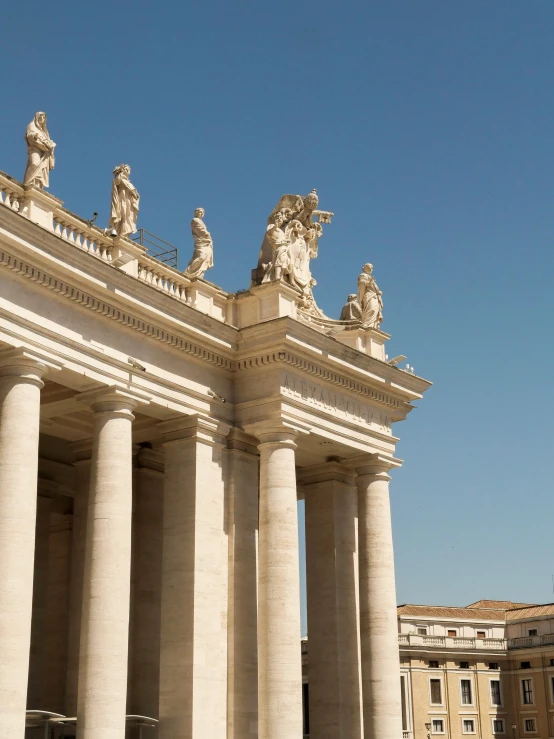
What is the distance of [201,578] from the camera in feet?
115

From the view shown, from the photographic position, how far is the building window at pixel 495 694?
365 ft

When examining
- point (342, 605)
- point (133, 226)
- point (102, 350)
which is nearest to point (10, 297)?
point (102, 350)

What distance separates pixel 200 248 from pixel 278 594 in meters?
12.6

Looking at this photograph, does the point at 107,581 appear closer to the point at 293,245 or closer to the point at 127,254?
the point at 127,254

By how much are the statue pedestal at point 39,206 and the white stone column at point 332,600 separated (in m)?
16.1

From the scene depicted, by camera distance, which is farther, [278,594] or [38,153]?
[278,594]

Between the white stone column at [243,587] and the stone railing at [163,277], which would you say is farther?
the stone railing at [163,277]

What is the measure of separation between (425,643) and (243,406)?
73390mm

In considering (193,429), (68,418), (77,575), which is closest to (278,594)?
(193,429)

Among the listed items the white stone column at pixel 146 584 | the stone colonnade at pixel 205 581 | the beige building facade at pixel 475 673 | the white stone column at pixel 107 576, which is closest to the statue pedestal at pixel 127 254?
the white stone column at pixel 107 576

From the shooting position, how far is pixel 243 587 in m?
36.6

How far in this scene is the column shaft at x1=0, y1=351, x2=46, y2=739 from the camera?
2759 cm

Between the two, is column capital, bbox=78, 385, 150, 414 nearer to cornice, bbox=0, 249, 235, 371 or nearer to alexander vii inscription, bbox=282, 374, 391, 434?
cornice, bbox=0, 249, 235, 371

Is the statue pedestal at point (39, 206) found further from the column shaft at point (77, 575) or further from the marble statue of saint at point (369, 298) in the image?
the marble statue of saint at point (369, 298)
